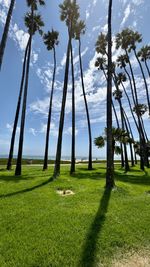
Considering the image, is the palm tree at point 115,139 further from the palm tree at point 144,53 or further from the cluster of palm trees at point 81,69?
the palm tree at point 144,53

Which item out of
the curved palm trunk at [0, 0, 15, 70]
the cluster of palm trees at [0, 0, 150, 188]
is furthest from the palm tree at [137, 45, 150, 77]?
the curved palm trunk at [0, 0, 15, 70]

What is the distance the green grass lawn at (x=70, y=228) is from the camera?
4820mm

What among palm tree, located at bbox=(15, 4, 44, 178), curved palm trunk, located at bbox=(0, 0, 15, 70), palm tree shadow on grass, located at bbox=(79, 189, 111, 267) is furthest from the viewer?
palm tree, located at bbox=(15, 4, 44, 178)

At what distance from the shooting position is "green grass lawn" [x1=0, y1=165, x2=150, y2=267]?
4.82 metres

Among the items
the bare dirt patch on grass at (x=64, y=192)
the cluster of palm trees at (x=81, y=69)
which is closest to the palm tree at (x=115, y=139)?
the cluster of palm trees at (x=81, y=69)

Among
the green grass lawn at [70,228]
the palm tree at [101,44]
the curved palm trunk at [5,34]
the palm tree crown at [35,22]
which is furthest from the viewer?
the palm tree at [101,44]

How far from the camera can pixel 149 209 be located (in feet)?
27.6

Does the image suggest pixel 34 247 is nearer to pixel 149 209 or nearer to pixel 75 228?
pixel 75 228

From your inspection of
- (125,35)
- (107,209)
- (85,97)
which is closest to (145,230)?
(107,209)

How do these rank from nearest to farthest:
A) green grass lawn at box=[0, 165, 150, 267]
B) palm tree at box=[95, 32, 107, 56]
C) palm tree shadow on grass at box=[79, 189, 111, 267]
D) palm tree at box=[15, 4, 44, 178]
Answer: palm tree shadow on grass at box=[79, 189, 111, 267] → green grass lawn at box=[0, 165, 150, 267] → palm tree at box=[15, 4, 44, 178] → palm tree at box=[95, 32, 107, 56]

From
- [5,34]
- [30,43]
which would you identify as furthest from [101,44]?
[5,34]

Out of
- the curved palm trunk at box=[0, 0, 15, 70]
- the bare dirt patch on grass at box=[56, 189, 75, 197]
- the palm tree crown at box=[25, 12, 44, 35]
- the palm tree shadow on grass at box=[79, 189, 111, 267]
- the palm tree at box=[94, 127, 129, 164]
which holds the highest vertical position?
the palm tree crown at box=[25, 12, 44, 35]

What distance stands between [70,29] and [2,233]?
781 inches

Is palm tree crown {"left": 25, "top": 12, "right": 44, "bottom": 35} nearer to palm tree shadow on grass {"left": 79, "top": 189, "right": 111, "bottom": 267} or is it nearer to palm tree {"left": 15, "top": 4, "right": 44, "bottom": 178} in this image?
palm tree {"left": 15, "top": 4, "right": 44, "bottom": 178}
